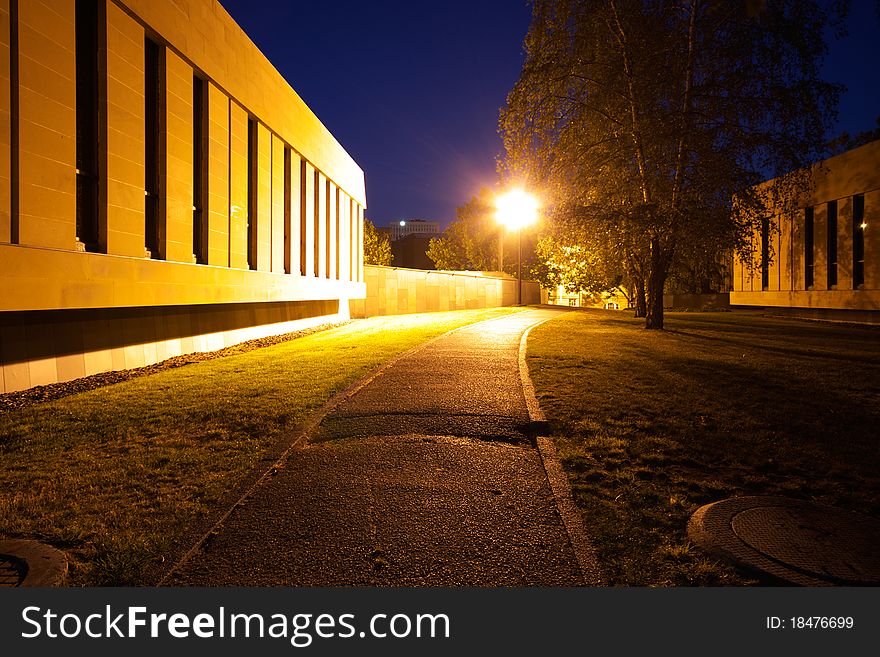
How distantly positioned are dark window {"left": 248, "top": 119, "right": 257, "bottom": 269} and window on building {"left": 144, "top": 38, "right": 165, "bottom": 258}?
4.73 m

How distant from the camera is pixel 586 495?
4.30 m

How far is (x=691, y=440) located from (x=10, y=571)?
5953 mm

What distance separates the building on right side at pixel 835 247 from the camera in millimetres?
Result: 23825

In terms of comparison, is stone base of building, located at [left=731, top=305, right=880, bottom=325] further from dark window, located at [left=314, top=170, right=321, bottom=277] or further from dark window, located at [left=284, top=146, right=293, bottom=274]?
dark window, located at [left=284, top=146, right=293, bottom=274]

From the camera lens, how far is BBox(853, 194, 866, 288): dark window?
24.6 m

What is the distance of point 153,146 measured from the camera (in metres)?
11.6

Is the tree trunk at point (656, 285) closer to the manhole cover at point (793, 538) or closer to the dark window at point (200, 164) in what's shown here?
the dark window at point (200, 164)

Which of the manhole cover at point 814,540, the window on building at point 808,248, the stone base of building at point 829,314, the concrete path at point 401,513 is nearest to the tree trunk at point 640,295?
the stone base of building at point 829,314

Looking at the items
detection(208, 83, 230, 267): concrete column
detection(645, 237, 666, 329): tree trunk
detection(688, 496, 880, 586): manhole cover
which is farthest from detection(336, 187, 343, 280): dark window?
detection(688, 496, 880, 586): manhole cover

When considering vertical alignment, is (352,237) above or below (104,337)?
above

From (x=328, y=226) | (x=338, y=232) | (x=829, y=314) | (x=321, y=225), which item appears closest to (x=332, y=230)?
(x=328, y=226)

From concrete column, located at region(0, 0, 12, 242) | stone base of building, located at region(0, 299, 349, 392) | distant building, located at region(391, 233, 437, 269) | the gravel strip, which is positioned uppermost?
distant building, located at region(391, 233, 437, 269)

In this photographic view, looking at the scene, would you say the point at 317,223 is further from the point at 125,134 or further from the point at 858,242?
the point at 858,242

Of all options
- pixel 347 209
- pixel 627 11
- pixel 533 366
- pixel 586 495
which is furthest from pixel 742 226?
pixel 347 209
